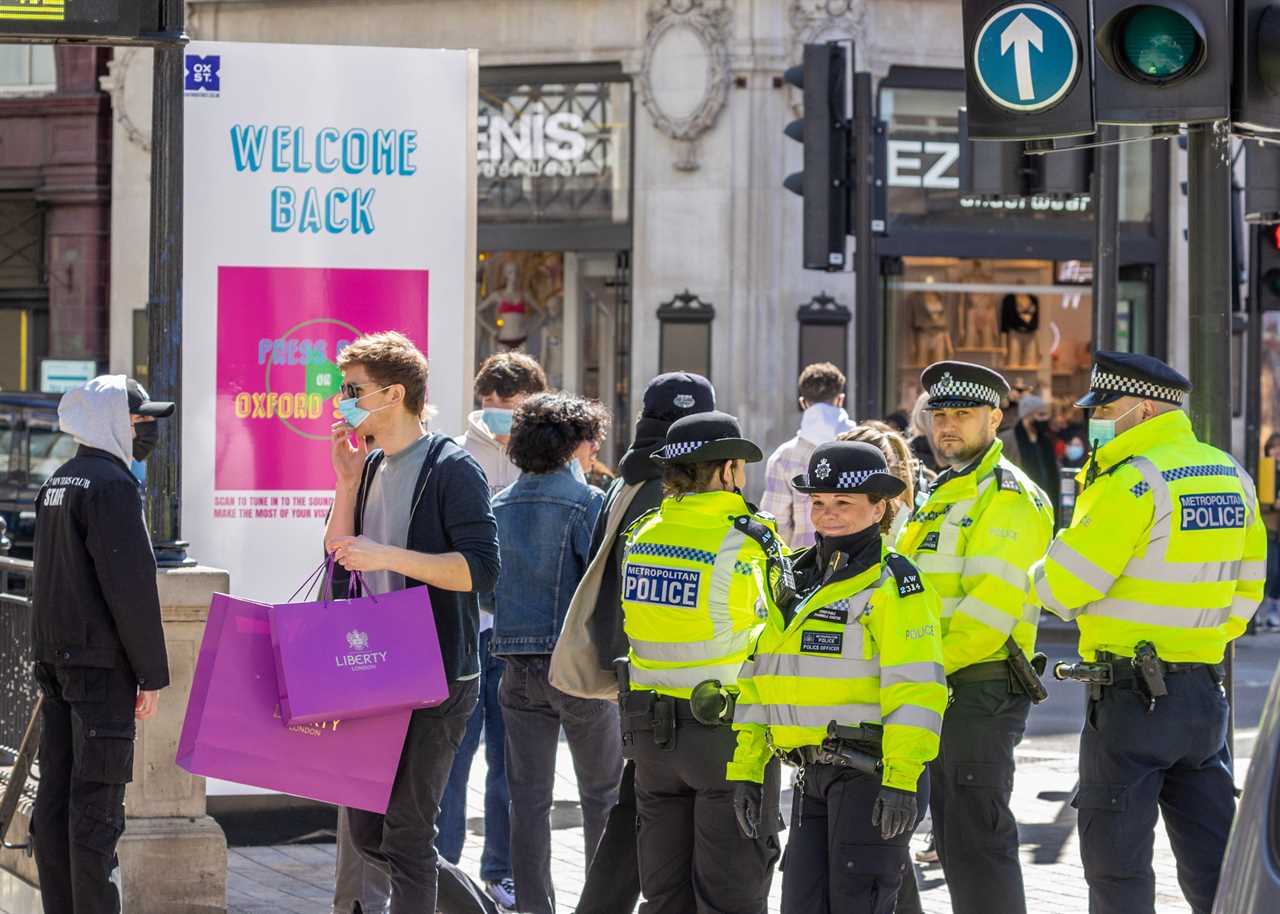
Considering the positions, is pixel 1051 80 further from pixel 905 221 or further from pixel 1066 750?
pixel 905 221

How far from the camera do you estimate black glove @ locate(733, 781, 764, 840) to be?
538 cm

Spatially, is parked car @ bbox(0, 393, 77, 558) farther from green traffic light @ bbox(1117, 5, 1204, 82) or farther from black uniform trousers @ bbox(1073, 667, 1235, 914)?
black uniform trousers @ bbox(1073, 667, 1235, 914)

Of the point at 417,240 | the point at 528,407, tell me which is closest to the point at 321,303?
the point at 417,240

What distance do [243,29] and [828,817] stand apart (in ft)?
56.0

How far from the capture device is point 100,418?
20.8 ft

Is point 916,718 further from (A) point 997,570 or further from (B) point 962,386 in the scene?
(B) point 962,386

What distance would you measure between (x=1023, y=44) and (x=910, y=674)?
250cm

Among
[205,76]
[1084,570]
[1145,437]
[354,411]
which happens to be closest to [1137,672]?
[1084,570]

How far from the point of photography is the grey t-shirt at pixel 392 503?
19.3 feet

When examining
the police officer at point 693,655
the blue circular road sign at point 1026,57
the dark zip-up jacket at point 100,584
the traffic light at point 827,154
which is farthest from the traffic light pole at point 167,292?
the traffic light at point 827,154

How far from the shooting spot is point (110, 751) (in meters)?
6.21

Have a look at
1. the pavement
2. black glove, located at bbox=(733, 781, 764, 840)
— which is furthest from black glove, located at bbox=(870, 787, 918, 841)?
the pavement

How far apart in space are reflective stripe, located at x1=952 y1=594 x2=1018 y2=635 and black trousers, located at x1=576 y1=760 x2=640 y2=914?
115 centimetres

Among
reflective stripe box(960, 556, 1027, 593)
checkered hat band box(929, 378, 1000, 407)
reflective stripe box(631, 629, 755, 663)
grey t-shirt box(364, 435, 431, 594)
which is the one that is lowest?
reflective stripe box(631, 629, 755, 663)
